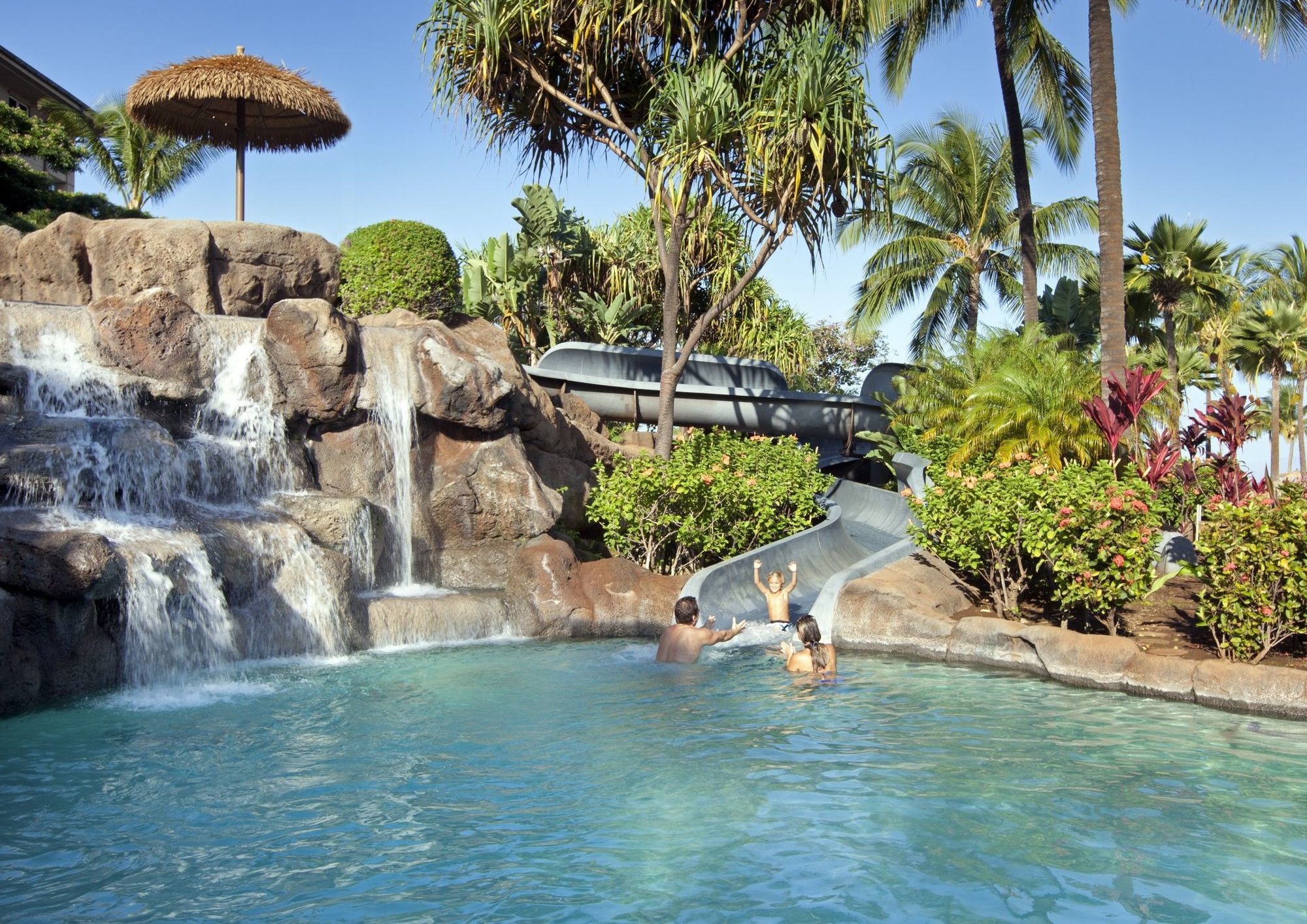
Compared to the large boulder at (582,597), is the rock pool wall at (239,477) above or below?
above

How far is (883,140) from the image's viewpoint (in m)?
16.2

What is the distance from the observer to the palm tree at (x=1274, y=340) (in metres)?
37.7

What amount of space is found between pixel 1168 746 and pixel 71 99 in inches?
1713

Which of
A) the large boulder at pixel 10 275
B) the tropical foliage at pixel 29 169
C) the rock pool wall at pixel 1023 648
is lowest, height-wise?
the rock pool wall at pixel 1023 648

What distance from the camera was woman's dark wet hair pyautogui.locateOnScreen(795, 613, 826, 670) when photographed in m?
10.3

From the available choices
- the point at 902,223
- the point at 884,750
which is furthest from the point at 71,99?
the point at 884,750

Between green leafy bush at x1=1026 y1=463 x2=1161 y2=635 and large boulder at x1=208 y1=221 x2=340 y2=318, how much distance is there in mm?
12082

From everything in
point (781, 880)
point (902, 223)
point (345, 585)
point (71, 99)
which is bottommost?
point (781, 880)

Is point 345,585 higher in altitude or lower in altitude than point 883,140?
lower

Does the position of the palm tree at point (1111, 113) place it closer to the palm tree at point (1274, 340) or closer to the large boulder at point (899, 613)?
the large boulder at point (899, 613)

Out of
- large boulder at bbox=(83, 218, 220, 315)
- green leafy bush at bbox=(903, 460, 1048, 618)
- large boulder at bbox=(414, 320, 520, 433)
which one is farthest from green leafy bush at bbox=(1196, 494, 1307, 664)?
large boulder at bbox=(83, 218, 220, 315)

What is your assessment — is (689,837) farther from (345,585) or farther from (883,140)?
(883,140)

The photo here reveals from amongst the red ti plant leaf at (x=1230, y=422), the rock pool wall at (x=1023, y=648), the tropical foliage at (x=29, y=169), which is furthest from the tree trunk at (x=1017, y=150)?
the tropical foliage at (x=29, y=169)

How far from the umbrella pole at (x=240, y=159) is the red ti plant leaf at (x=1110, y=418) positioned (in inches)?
553
